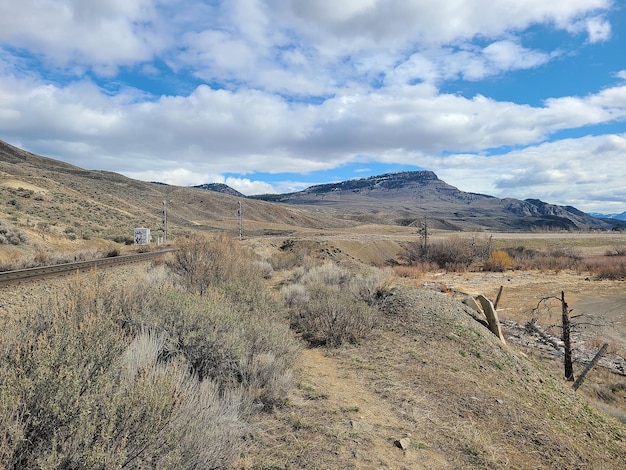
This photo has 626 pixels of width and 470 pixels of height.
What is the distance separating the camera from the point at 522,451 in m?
4.80

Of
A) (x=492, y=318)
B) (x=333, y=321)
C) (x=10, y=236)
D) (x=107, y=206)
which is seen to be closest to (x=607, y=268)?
(x=492, y=318)

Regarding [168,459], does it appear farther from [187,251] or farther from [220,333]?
[187,251]

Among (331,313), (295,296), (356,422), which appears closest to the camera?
(356,422)

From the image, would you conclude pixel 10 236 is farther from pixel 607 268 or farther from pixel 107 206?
pixel 607 268

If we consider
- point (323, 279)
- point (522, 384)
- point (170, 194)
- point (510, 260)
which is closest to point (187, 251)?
point (323, 279)

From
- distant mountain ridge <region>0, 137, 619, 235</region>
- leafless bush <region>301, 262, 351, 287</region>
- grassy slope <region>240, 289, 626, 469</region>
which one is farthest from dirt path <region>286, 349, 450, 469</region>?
distant mountain ridge <region>0, 137, 619, 235</region>

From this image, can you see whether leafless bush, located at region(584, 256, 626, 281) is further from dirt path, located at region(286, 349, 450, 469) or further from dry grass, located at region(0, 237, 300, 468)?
dry grass, located at region(0, 237, 300, 468)

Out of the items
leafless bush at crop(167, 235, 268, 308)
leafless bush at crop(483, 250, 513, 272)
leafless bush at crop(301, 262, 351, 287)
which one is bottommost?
leafless bush at crop(483, 250, 513, 272)

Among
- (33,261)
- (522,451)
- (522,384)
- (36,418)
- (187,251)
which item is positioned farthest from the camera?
(33,261)

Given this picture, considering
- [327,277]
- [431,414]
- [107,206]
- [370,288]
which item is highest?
[107,206]

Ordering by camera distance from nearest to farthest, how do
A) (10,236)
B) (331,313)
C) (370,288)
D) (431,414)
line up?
(431,414), (331,313), (370,288), (10,236)

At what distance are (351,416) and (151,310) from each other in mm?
3022

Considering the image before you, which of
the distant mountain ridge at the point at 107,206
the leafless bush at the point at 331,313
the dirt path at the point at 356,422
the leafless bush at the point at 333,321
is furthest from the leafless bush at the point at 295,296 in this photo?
the distant mountain ridge at the point at 107,206

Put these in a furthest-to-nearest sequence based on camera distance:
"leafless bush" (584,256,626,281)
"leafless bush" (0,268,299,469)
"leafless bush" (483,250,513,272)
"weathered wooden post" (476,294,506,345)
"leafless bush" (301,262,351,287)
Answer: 1. "leafless bush" (483,250,513,272)
2. "leafless bush" (584,256,626,281)
3. "leafless bush" (301,262,351,287)
4. "weathered wooden post" (476,294,506,345)
5. "leafless bush" (0,268,299,469)
